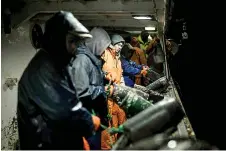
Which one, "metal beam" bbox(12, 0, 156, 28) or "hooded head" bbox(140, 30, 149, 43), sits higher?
"metal beam" bbox(12, 0, 156, 28)

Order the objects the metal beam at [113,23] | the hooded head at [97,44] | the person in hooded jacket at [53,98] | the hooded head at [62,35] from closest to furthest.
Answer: the person in hooded jacket at [53,98] < the hooded head at [62,35] < the hooded head at [97,44] < the metal beam at [113,23]

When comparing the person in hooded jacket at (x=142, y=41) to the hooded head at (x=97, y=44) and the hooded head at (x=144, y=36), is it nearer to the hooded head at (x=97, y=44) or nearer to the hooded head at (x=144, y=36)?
the hooded head at (x=144, y=36)

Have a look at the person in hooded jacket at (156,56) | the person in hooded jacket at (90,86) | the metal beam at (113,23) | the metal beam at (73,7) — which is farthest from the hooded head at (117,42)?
the metal beam at (113,23)

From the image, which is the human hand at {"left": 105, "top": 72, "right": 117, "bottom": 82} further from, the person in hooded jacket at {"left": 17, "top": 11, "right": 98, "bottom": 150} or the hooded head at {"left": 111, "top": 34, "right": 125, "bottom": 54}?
the person in hooded jacket at {"left": 17, "top": 11, "right": 98, "bottom": 150}

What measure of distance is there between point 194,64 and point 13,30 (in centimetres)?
722

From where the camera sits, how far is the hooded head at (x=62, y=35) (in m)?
3.80

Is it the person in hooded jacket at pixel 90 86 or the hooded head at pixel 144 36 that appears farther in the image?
the hooded head at pixel 144 36

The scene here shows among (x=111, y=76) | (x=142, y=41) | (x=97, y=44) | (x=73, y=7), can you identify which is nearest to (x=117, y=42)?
(x=73, y=7)

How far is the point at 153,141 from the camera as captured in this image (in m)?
3.17

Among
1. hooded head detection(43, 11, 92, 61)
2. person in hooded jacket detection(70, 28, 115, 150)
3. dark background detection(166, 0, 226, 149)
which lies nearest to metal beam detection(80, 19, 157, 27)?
dark background detection(166, 0, 226, 149)

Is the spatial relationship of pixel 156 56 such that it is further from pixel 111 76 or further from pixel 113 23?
pixel 111 76

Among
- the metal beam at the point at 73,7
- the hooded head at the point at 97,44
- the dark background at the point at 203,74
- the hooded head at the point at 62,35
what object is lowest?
the dark background at the point at 203,74

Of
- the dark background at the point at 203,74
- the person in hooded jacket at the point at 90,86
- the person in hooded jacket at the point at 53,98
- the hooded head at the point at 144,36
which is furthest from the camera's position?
the hooded head at the point at 144,36

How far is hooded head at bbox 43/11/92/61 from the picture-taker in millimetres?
3801
